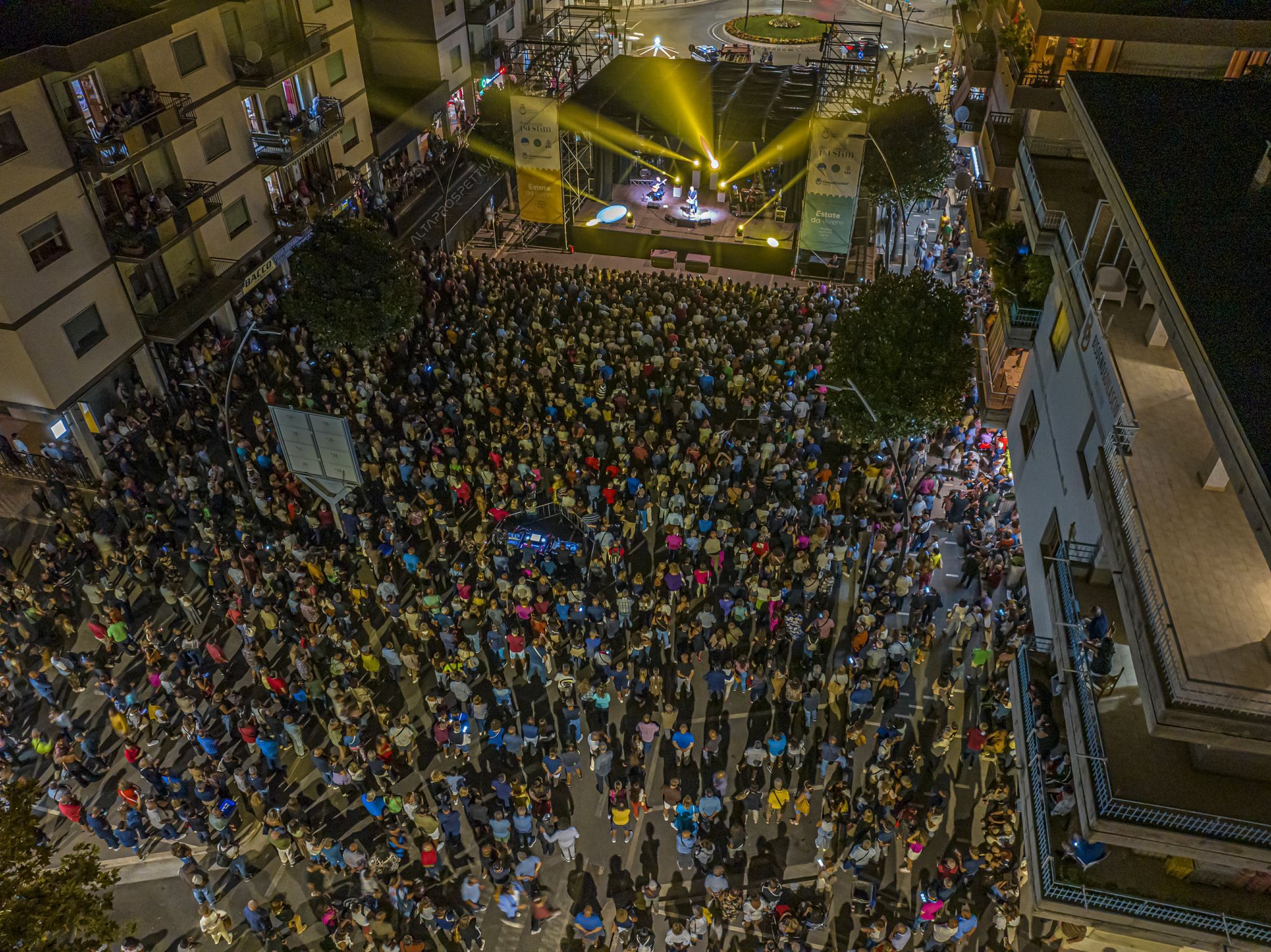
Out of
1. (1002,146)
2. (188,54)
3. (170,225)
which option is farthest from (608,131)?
(170,225)

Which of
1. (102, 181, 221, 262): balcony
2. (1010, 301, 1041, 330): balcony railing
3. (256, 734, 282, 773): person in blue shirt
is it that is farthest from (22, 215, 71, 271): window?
(1010, 301, 1041, 330): balcony railing

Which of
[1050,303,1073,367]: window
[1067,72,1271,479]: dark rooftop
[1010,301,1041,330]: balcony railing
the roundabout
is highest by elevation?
[1067,72,1271,479]: dark rooftop

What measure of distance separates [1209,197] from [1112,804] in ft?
31.5

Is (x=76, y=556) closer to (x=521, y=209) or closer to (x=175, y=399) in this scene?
(x=175, y=399)

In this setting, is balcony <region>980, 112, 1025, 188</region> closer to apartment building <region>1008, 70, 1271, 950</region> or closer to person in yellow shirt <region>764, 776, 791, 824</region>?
apartment building <region>1008, 70, 1271, 950</region>

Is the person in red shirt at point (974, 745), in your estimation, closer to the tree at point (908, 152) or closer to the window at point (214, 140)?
the tree at point (908, 152)

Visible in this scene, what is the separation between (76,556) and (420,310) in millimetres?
13882

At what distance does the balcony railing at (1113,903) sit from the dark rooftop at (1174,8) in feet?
64.5

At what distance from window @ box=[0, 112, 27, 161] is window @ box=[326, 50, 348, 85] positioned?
1529 cm

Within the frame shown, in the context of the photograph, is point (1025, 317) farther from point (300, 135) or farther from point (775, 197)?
point (300, 135)

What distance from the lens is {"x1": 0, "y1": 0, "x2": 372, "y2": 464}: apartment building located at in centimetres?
2156

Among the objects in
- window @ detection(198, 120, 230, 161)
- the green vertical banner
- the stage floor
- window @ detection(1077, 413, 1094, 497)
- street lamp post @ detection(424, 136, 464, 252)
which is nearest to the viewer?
window @ detection(1077, 413, 1094, 497)

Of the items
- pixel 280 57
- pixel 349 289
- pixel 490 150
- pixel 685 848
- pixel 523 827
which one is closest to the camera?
pixel 523 827

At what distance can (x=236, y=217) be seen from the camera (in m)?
29.5
